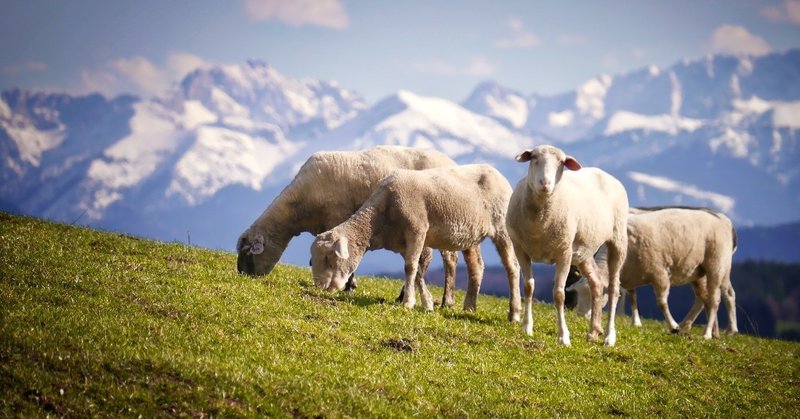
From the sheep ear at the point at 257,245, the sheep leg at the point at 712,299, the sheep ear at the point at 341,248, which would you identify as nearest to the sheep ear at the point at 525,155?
the sheep ear at the point at 341,248

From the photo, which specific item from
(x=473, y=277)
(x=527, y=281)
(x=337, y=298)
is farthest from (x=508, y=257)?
(x=337, y=298)

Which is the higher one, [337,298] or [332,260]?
[332,260]

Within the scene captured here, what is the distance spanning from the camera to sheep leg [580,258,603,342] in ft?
70.6

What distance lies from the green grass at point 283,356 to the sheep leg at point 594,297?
379 millimetres

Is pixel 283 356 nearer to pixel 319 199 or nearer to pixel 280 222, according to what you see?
pixel 319 199

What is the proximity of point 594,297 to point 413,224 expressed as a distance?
4795mm

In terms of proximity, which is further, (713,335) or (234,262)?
(713,335)

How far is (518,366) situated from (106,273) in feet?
29.1

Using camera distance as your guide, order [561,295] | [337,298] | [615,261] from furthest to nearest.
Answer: [615,261] < [337,298] < [561,295]

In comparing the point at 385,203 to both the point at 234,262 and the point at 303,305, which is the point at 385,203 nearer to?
the point at 303,305

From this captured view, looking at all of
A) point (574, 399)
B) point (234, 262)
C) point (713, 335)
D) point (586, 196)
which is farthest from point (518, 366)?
point (713, 335)

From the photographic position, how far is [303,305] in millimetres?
19203

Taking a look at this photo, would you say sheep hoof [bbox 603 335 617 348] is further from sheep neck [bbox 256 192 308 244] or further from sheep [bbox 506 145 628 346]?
sheep neck [bbox 256 192 308 244]

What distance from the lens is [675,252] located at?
2856cm
